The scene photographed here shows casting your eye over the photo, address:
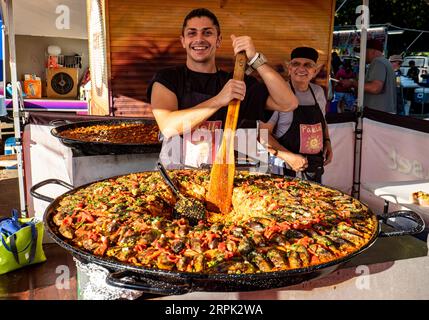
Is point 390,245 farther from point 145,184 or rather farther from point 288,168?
point 288,168

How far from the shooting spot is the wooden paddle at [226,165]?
250 cm

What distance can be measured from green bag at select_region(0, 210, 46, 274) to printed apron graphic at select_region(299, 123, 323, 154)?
2362mm

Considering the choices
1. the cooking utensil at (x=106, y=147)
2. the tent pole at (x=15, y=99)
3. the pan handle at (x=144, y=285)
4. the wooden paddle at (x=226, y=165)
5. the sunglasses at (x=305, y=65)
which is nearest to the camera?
the pan handle at (x=144, y=285)

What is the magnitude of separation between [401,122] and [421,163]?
505 mm

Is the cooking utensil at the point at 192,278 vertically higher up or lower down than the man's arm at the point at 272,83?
lower down

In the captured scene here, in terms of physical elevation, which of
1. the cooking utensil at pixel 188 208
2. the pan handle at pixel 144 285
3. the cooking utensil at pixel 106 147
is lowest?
the pan handle at pixel 144 285

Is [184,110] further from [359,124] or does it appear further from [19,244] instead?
[359,124]

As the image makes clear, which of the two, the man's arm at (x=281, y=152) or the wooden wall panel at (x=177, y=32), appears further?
the wooden wall panel at (x=177, y=32)

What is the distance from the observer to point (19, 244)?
2443 mm

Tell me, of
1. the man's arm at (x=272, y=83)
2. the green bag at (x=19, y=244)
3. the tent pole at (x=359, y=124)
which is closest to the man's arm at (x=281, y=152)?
the man's arm at (x=272, y=83)

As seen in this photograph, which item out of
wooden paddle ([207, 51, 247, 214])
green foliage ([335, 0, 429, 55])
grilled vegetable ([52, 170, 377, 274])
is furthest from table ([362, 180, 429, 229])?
green foliage ([335, 0, 429, 55])

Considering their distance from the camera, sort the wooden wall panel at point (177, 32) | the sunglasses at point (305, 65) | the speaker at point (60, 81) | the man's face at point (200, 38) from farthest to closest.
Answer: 1. the speaker at point (60, 81)
2. the wooden wall panel at point (177, 32)
3. the sunglasses at point (305, 65)
4. the man's face at point (200, 38)

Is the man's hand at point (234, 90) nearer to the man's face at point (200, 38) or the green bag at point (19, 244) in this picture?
the man's face at point (200, 38)

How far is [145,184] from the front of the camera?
2721mm
